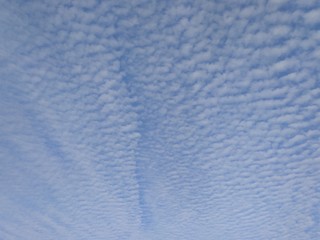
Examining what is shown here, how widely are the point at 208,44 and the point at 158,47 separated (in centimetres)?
64

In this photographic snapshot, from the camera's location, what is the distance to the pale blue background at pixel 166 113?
3135 millimetres

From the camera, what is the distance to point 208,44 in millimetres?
3279

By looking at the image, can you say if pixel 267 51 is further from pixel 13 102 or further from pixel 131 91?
pixel 13 102

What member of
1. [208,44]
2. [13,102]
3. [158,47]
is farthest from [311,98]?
[13,102]

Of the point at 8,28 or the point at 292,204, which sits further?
the point at 292,204

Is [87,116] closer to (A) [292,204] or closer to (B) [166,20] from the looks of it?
(B) [166,20]

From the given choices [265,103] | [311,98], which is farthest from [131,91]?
[311,98]

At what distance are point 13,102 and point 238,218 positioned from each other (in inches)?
222

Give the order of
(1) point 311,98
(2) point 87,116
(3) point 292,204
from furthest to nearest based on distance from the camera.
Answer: (3) point 292,204
(2) point 87,116
(1) point 311,98

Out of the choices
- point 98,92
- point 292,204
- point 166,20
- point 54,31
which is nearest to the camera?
point 166,20

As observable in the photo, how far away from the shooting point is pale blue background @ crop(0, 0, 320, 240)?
313 centimetres

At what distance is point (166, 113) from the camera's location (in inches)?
166

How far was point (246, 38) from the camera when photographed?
3.17 meters

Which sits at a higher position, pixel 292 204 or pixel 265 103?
pixel 265 103
